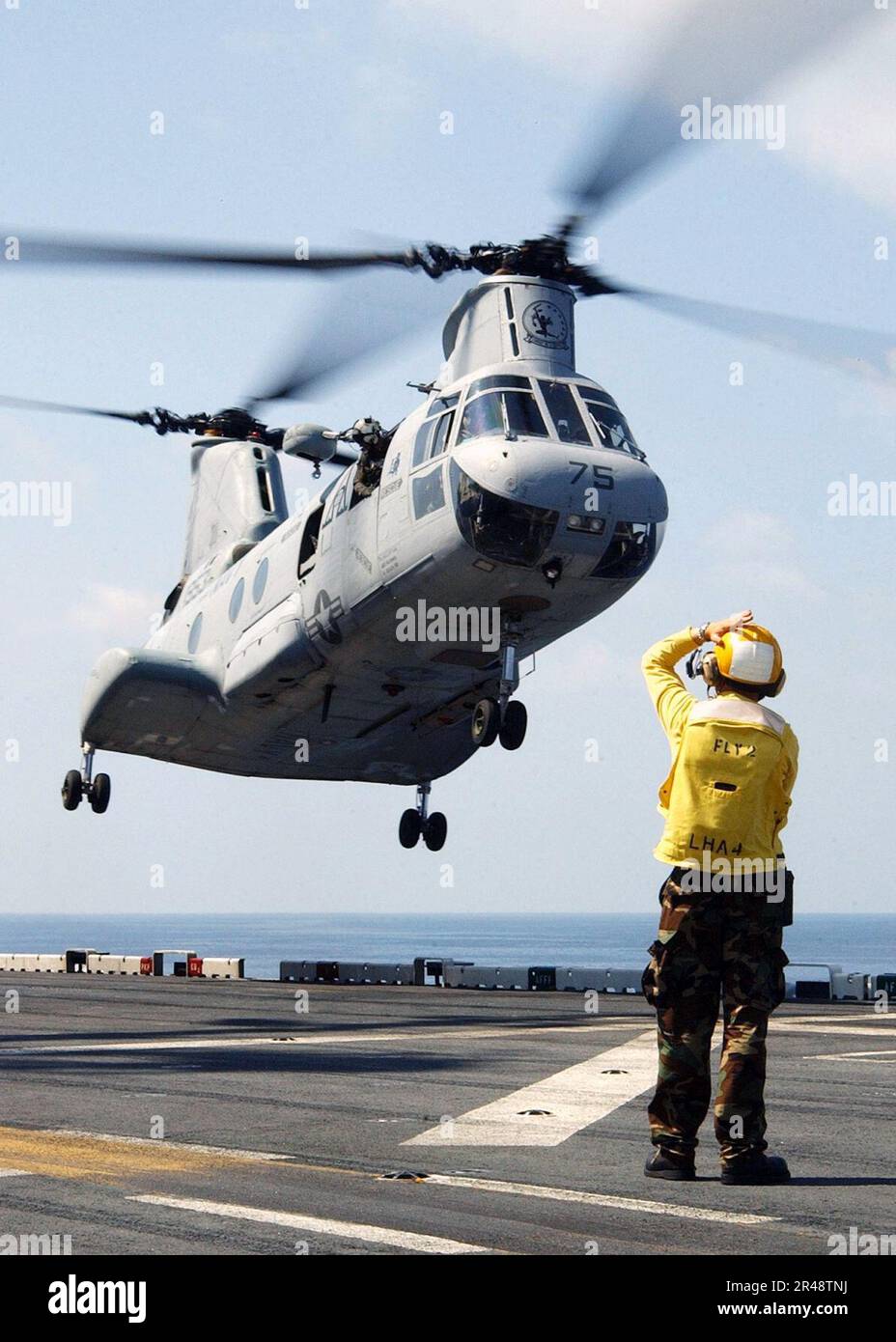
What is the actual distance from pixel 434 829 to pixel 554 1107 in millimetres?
20078

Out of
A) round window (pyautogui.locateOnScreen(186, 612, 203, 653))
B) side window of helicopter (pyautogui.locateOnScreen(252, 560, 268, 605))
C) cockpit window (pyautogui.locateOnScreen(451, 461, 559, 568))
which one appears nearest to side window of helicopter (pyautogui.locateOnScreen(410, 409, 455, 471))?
cockpit window (pyautogui.locateOnScreen(451, 461, 559, 568))

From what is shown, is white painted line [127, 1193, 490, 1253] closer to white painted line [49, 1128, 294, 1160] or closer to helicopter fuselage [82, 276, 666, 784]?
white painted line [49, 1128, 294, 1160]

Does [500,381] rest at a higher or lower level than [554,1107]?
higher

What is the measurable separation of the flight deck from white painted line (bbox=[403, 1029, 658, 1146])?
31 mm

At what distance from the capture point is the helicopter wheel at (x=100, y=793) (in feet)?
98.4

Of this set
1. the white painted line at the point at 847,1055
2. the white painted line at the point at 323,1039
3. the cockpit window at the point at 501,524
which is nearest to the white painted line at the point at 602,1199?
the white painted line at the point at 847,1055

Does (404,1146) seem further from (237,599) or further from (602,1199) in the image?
(237,599)

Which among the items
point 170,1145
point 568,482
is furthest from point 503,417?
point 170,1145

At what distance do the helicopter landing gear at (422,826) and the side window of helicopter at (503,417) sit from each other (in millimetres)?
11111

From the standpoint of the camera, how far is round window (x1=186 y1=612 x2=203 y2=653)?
28.2 metres

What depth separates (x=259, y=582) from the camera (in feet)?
86.2

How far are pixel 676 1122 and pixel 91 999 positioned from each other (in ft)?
67.2

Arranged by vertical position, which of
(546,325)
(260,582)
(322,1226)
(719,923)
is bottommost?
(322,1226)
